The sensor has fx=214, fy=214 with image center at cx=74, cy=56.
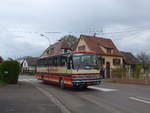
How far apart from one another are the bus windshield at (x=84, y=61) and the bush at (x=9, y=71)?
803 centimetres

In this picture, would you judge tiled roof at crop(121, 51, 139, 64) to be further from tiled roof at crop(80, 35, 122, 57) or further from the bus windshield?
the bus windshield

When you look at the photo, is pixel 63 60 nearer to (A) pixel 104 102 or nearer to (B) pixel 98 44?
(A) pixel 104 102

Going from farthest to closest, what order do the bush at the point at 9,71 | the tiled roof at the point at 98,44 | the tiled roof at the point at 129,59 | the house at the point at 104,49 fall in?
1. the tiled roof at the point at 129,59
2. the tiled roof at the point at 98,44
3. the house at the point at 104,49
4. the bush at the point at 9,71

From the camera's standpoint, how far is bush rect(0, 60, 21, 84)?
2095 cm

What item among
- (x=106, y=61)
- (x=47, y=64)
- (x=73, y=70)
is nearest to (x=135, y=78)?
(x=47, y=64)

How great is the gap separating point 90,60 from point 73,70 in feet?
5.40

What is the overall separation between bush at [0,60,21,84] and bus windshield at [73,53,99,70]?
803cm

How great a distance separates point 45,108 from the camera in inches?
346

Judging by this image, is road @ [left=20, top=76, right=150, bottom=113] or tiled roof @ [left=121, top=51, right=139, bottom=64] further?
tiled roof @ [left=121, top=51, right=139, bottom=64]

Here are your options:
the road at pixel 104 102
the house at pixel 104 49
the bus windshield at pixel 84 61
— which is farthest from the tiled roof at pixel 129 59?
the road at pixel 104 102

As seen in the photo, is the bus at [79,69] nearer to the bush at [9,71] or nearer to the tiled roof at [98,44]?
the bush at [9,71]

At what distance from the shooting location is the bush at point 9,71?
68.7 ft

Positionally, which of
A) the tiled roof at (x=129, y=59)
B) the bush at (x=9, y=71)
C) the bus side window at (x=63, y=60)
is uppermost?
the tiled roof at (x=129, y=59)

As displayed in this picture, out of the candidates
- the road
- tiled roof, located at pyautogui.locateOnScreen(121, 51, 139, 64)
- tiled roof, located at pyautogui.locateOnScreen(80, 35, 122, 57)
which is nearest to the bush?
the road
